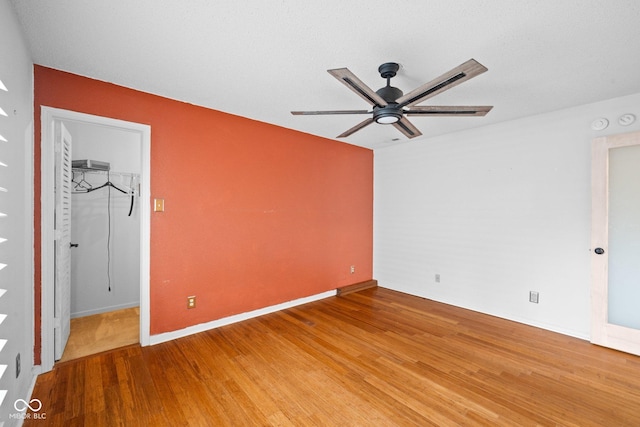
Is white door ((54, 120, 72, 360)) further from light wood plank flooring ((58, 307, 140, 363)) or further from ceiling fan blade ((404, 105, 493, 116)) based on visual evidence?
ceiling fan blade ((404, 105, 493, 116))

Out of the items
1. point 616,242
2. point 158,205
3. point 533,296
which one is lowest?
point 533,296

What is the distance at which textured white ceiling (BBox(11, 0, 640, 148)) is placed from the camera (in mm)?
1603

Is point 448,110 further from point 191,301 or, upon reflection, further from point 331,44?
point 191,301

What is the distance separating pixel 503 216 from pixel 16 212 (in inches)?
181

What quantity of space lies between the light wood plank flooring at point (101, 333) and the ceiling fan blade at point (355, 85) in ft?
10.1

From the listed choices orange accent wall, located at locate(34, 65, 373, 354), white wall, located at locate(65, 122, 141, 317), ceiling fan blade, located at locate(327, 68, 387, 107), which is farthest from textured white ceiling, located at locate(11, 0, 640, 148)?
white wall, located at locate(65, 122, 141, 317)

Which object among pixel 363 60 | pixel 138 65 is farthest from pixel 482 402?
pixel 138 65

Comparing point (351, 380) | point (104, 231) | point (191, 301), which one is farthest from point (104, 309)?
point (351, 380)

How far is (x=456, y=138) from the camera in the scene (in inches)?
156

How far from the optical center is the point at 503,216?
3547mm

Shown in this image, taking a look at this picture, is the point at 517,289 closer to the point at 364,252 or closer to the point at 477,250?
the point at 477,250

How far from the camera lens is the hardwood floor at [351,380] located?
1814 millimetres

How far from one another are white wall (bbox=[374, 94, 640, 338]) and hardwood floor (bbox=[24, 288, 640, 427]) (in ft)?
1.67

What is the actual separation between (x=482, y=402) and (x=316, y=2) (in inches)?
→ 110
